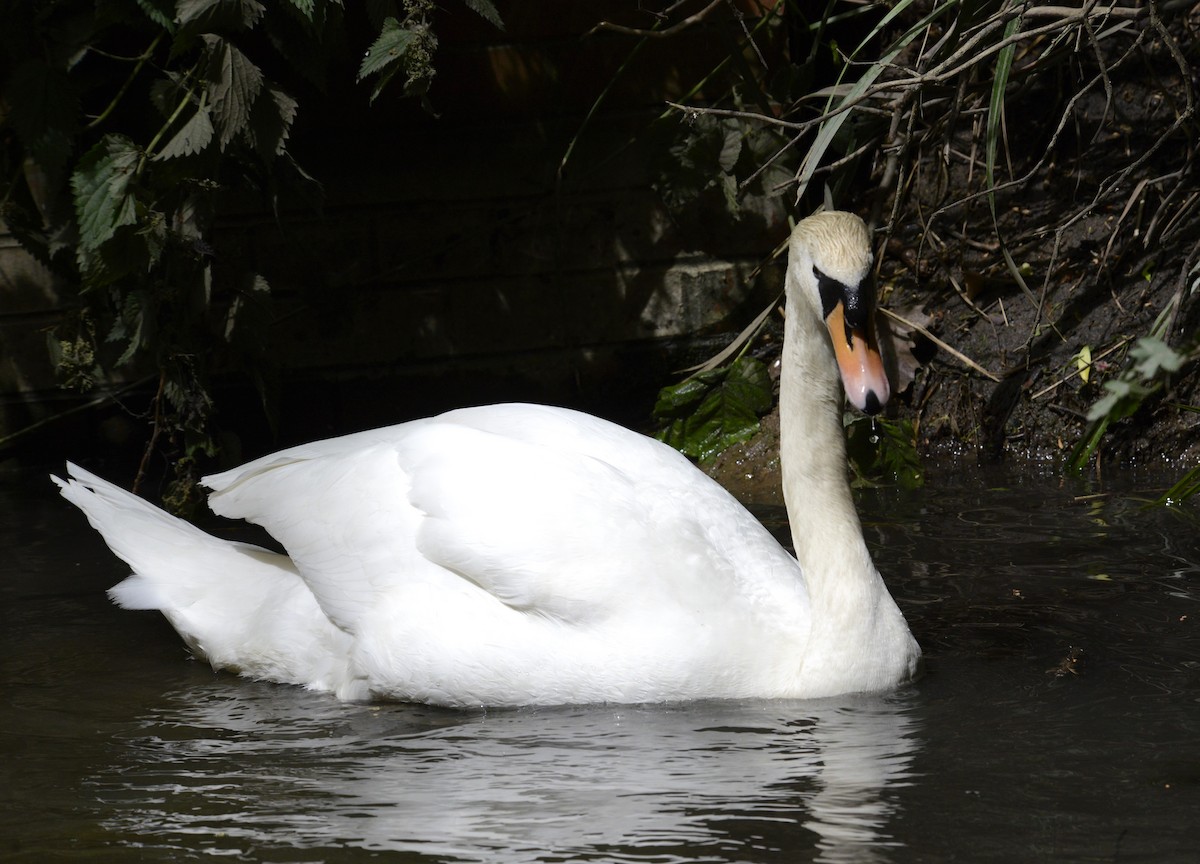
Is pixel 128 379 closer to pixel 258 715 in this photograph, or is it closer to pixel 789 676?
pixel 258 715

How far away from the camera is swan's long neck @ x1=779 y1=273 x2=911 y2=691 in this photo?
Result: 330cm

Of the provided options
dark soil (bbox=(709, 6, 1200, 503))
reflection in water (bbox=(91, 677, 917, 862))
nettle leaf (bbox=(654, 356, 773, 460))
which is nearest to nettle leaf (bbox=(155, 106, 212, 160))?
reflection in water (bbox=(91, 677, 917, 862))

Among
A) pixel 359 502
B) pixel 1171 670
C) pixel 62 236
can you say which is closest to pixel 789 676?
pixel 1171 670

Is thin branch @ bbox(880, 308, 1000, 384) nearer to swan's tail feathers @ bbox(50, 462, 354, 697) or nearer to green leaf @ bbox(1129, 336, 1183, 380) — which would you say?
swan's tail feathers @ bbox(50, 462, 354, 697)

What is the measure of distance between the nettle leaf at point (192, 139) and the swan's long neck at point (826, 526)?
210 cm

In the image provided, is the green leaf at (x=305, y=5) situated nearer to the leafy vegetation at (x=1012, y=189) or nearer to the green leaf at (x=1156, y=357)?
the leafy vegetation at (x=1012, y=189)

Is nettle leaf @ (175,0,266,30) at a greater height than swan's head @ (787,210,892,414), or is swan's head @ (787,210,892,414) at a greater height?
nettle leaf @ (175,0,266,30)

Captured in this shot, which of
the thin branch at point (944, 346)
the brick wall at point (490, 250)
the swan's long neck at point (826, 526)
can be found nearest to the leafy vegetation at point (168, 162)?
the brick wall at point (490, 250)

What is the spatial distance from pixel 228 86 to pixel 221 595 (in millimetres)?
1631

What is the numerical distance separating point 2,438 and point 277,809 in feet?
Answer: 11.6

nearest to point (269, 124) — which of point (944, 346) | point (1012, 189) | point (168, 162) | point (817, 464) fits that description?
point (168, 162)

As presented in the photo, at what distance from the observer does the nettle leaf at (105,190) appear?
459 cm

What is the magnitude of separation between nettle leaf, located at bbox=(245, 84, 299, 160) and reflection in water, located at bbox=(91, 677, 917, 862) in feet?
6.24

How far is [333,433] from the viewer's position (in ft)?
19.6
